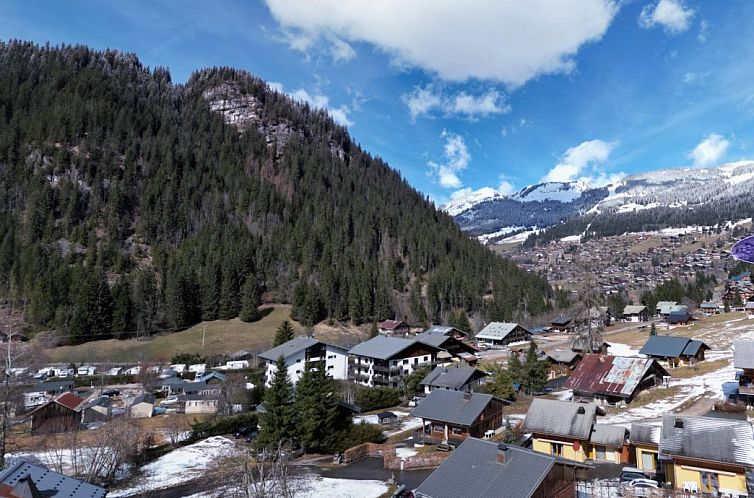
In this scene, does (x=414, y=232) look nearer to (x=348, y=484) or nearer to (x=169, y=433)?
(x=169, y=433)

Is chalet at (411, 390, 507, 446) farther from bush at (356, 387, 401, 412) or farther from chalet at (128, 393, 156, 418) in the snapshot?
chalet at (128, 393, 156, 418)

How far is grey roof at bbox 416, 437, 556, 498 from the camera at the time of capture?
20.9 meters

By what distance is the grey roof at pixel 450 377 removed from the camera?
51750mm

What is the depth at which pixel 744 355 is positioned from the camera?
3984 centimetres

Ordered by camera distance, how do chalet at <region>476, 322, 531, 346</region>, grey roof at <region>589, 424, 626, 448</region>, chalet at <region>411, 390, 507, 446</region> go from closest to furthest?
grey roof at <region>589, 424, 626, 448</region> < chalet at <region>411, 390, 507, 446</region> < chalet at <region>476, 322, 531, 346</region>

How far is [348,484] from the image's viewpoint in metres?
30.7

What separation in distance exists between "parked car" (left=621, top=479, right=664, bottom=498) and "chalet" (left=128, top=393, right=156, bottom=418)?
179 feet

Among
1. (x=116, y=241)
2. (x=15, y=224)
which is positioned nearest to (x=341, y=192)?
(x=116, y=241)

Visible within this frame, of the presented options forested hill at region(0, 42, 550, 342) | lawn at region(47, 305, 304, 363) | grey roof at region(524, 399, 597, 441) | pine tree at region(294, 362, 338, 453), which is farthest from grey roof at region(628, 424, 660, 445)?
forested hill at region(0, 42, 550, 342)

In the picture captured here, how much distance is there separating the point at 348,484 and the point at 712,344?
7399 cm

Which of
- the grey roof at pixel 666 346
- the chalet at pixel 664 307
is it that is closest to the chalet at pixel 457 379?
the grey roof at pixel 666 346

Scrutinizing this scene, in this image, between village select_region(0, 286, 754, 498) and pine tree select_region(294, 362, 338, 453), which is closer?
village select_region(0, 286, 754, 498)

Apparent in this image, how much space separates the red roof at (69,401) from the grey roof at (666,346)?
7909cm

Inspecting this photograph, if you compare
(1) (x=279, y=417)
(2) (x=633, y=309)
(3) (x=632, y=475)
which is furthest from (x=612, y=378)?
(2) (x=633, y=309)
